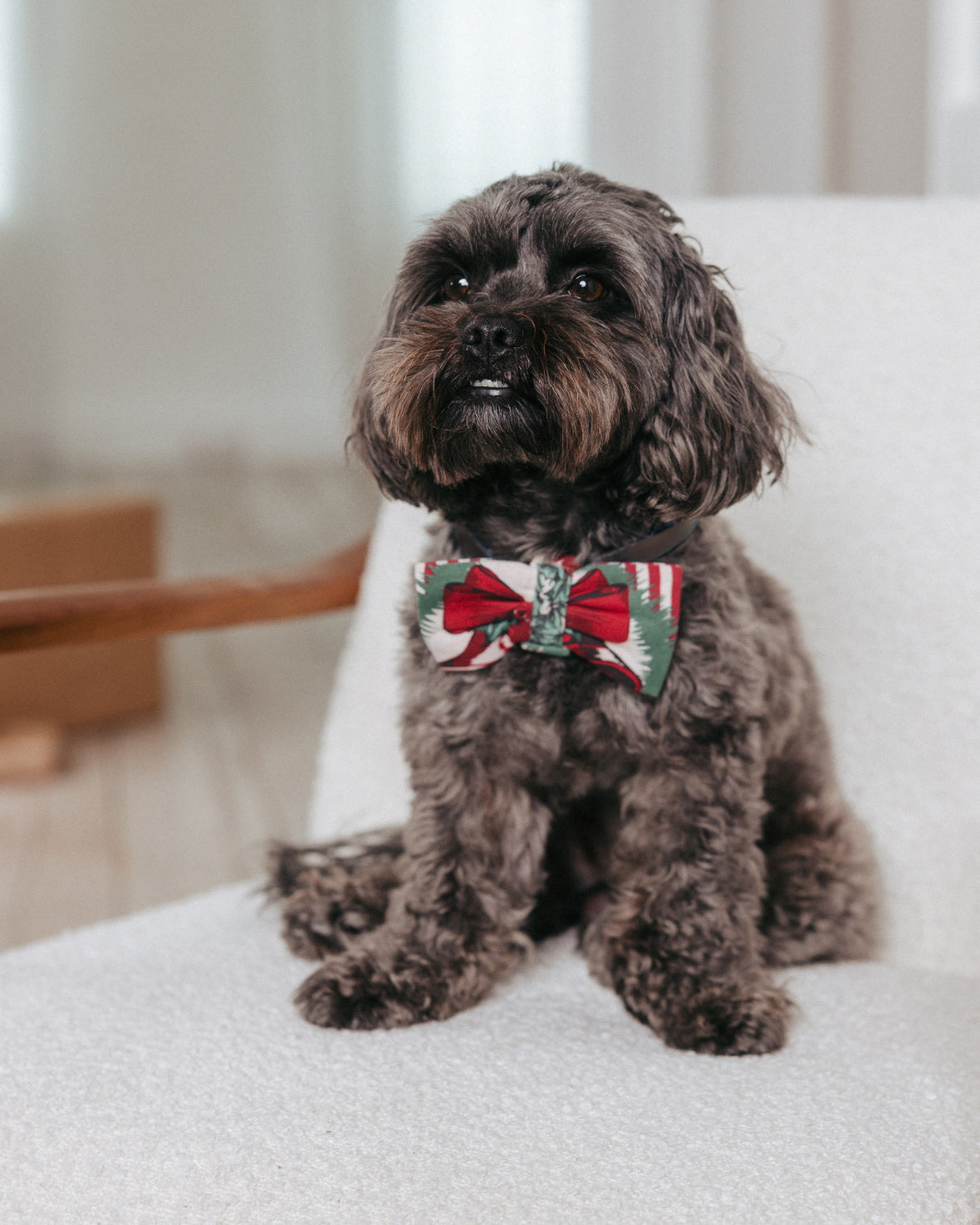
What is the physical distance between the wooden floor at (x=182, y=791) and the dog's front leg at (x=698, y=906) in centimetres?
77

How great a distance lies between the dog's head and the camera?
115cm

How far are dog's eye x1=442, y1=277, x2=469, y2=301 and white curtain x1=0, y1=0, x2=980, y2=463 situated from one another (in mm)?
3641

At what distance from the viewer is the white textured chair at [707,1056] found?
0.98m

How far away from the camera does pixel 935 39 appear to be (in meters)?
3.21

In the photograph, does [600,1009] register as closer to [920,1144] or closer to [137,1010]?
[920,1144]

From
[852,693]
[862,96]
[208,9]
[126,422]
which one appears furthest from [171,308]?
[852,693]

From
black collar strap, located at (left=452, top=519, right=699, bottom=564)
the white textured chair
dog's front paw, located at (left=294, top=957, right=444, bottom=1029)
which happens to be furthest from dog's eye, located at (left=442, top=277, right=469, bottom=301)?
dog's front paw, located at (left=294, top=957, right=444, bottom=1029)

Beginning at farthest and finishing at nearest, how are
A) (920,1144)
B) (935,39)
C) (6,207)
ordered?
1. (6,207)
2. (935,39)
3. (920,1144)

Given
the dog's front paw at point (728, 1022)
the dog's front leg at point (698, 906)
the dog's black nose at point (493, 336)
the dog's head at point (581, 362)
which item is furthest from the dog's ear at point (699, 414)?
the dog's front paw at point (728, 1022)

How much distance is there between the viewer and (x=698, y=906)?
4.16 ft

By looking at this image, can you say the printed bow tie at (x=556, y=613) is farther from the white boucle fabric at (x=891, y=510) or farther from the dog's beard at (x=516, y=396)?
the white boucle fabric at (x=891, y=510)

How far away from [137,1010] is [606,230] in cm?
87

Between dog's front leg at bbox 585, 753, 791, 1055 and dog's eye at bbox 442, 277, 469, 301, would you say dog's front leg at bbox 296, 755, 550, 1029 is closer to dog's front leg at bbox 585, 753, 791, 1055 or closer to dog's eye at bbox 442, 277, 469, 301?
dog's front leg at bbox 585, 753, 791, 1055

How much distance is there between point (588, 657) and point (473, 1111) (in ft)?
1.42
